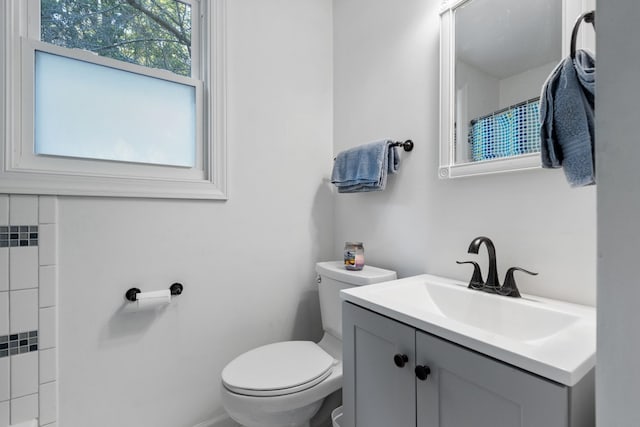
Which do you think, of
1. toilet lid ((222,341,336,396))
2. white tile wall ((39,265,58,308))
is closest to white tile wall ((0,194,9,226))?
white tile wall ((39,265,58,308))

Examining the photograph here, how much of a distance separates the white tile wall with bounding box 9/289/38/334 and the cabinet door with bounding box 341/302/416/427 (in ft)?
3.74

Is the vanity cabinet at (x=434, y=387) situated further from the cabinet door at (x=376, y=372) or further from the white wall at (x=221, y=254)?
the white wall at (x=221, y=254)

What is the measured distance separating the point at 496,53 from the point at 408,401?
1.22 metres

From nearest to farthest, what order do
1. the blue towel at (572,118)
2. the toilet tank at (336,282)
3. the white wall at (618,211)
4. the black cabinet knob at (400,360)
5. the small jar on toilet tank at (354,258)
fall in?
the white wall at (618,211) → the blue towel at (572,118) → the black cabinet knob at (400,360) → the toilet tank at (336,282) → the small jar on toilet tank at (354,258)

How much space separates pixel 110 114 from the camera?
4.09ft

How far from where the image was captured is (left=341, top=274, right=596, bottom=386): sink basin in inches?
21.3

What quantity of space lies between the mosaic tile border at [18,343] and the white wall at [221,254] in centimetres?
8

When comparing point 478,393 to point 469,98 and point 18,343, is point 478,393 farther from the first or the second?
point 18,343

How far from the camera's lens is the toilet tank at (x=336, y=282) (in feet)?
4.19

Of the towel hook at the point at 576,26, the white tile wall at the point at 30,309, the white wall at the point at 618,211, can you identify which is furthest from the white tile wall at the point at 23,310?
the towel hook at the point at 576,26

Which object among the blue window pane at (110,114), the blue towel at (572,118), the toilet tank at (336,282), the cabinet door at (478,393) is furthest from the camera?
the toilet tank at (336,282)

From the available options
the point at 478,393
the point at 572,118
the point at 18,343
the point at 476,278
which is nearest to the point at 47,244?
the point at 18,343

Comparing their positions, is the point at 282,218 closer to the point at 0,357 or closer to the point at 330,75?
the point at 330,75

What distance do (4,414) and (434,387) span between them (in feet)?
4.77
